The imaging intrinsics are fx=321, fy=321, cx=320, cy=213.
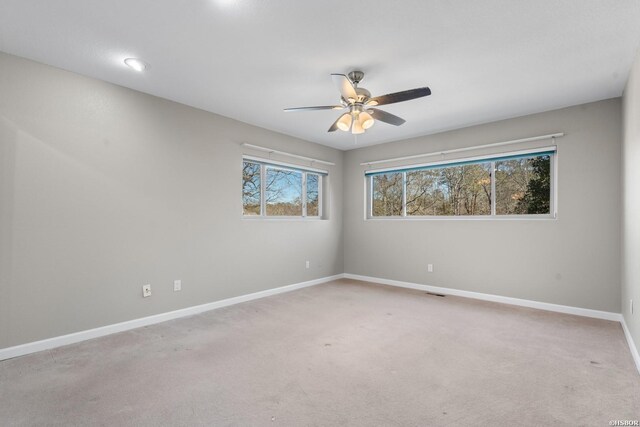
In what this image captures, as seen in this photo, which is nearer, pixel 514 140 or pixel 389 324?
pixel 389 324

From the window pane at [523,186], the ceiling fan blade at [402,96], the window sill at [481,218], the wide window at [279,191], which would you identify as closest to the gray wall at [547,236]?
the window sill at [481,218]

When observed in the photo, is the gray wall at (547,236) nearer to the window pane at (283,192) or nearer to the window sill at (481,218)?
the window sill at (481,218)

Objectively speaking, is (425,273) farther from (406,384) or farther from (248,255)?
(406,384)

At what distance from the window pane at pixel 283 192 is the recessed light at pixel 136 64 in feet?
7.05

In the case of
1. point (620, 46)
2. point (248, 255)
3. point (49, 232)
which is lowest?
point (248, 255)

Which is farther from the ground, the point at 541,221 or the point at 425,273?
the point at 541,221

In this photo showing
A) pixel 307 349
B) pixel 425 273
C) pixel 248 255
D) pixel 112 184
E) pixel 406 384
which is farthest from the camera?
pixel 425 273

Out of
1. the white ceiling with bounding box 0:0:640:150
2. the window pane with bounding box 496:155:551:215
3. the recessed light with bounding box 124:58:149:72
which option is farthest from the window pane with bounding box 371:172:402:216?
the recessed light with bounding box 124:58:149:72

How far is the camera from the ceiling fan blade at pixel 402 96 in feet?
8.04

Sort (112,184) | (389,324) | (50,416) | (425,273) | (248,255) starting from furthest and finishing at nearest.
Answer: (425,273) < (248,255) < (389,324) < (112,184) < (50,416)

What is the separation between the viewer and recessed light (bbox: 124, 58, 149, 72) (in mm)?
2627

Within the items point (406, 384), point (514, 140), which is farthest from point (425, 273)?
point (406, 384)

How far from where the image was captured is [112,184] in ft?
9.98

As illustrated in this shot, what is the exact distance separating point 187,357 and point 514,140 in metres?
4.29
